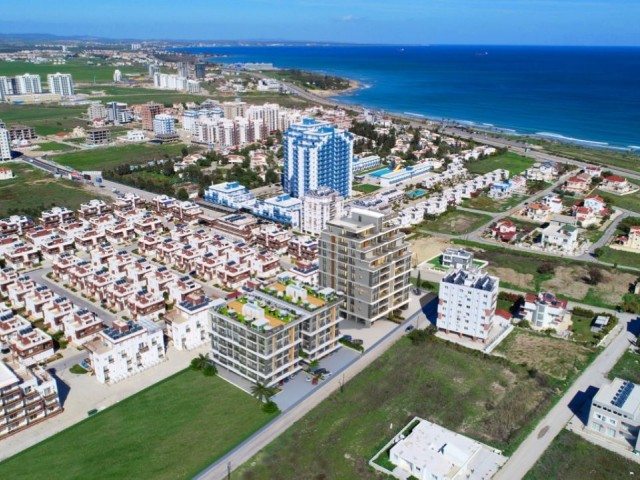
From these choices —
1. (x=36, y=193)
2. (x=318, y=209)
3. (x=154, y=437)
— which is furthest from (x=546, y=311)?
(x=36, y=193)

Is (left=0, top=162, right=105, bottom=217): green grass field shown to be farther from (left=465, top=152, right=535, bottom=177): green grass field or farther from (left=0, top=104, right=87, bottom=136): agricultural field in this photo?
(left=465, top=152, right=535, bottom=177): green grass field

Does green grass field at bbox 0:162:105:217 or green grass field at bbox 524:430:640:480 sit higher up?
green grass field at bbox 0:162:105:217

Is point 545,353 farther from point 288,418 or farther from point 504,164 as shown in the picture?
point 504,164

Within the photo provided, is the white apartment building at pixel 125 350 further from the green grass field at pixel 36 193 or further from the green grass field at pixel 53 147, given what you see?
the green grass field at pixel 53 147

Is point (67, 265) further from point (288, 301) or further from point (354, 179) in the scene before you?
point (354, 179)

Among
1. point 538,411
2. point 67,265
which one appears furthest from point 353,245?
point 67,265

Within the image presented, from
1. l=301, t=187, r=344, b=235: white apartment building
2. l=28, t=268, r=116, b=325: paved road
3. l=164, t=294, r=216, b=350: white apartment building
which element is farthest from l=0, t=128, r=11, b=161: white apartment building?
l=164, t=294, r=216, b=350: white apartment building

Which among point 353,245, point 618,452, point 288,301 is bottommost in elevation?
point 618,452
